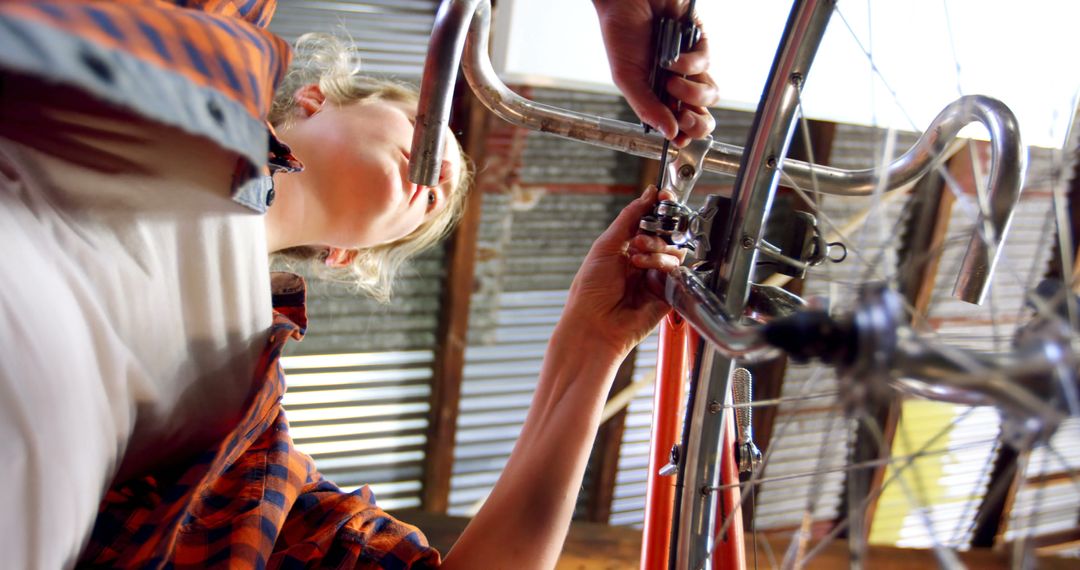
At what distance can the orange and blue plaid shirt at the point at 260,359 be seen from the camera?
0.94 feet

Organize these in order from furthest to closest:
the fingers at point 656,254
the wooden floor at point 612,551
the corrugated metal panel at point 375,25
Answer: the corrugated metal panel at point 375,25, the wooden floor at point 612,551, the fingers at point 656,254

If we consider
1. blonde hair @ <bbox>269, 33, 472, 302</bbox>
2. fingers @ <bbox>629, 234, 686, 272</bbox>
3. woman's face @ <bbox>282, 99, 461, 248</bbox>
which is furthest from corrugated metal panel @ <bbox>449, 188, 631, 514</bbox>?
fingers @ <bbox>629, 234, 686, 272</bbox>

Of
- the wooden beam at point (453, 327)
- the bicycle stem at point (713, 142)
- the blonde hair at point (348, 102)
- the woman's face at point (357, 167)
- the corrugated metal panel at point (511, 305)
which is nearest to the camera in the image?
Result: the bicycle stem at point (713, 142)

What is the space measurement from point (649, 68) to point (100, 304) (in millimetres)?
419

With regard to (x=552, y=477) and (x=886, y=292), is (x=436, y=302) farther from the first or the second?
(x=886, y=292)

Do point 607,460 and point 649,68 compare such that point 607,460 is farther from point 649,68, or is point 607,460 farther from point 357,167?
point 649,68

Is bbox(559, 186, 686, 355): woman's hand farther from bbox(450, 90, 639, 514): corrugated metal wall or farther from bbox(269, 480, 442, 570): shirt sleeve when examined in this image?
bbox(450, 90, 639, 514): corrugated metal wall

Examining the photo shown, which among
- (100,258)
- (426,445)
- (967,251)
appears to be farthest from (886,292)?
(426,445)

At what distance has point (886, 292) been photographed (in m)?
0.28

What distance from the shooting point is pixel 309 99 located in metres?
0.94

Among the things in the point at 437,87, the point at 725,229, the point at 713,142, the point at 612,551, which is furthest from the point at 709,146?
the point at 612,551

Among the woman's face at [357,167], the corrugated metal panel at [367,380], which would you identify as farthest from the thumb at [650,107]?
the corrugated metal panel at [367,380]

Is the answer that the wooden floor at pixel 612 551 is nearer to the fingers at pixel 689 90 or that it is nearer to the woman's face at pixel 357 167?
the woman's face at pixel 357 167

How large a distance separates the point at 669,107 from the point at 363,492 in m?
0.44
